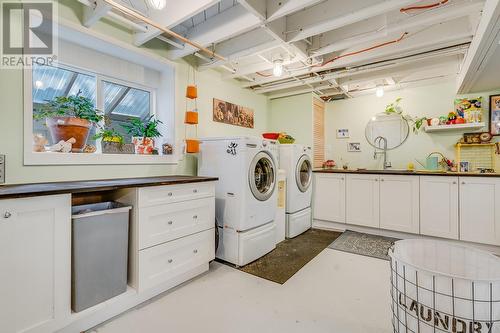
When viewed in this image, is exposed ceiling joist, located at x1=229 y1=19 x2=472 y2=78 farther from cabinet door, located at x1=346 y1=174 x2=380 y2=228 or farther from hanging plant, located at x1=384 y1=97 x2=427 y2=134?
cabinet door, located at x1=346 y1=174 x2=380 y2=228

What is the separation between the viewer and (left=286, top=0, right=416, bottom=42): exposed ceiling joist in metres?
1.80

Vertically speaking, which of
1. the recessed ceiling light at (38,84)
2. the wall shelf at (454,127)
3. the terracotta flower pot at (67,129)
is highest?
the recessed ceiling light at (38,84)

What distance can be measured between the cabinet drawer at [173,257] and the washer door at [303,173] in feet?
5.32

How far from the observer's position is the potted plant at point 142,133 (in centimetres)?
253

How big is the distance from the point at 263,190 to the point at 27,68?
7.58ft

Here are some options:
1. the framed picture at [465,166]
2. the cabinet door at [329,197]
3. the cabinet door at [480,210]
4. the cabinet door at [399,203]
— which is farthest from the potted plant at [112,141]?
the framed picture at [465,166]

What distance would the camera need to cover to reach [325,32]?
2.55 m

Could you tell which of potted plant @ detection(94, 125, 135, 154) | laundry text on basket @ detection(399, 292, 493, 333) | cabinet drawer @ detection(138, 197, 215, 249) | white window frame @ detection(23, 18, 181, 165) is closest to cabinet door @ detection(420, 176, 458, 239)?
laundry text on basket @ detection(399, 292, 493, 333)

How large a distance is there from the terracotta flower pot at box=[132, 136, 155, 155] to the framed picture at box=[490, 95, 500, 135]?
436cm

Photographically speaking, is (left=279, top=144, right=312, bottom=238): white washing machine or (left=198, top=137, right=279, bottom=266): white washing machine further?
(left=279, top=144, right=312, bottom=238): white washing machine

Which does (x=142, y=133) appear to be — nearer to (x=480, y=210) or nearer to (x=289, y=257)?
(x=289, y=257)

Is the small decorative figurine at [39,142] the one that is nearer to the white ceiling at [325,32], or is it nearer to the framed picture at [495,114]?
the white ceiling at [325,32]

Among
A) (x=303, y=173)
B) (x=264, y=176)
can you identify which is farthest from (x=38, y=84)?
(x=303, y=173)

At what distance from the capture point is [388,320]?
163cm
